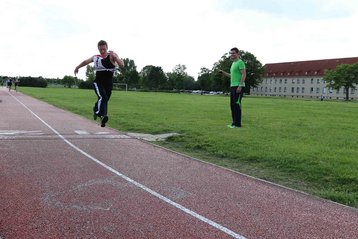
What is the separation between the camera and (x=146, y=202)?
5.71 metres

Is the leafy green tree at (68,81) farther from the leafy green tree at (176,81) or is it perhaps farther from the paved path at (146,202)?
the paved path at (146,202)

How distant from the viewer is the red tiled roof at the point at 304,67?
5719 inches

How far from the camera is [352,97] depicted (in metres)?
128

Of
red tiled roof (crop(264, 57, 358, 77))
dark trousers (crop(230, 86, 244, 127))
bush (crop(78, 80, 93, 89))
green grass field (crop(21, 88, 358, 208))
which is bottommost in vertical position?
bush (crop(78, 80, 93, 89))

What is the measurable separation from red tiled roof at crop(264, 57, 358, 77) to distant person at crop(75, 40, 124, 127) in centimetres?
14088

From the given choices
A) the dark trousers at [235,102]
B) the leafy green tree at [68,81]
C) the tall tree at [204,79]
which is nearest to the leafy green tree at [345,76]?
the tall tree at [204,79]

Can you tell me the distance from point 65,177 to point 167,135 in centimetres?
622

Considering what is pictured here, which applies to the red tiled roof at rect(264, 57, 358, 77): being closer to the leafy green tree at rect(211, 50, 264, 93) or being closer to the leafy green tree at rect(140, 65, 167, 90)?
the leafy green tree at rect(211, 50, 264, 93)

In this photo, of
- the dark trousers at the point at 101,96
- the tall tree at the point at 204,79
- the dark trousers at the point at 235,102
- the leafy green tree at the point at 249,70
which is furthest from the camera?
the tall tree at the point at 204,79

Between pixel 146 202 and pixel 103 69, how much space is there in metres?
5.50

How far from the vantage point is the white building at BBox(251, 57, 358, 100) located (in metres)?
143

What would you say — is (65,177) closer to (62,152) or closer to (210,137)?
(62,152)

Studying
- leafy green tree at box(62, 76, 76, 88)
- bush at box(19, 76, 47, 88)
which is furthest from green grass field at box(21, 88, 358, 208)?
leafy green tree at box(62, 76, 76, 88)

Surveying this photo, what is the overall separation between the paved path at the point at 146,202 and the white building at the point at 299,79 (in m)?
133
